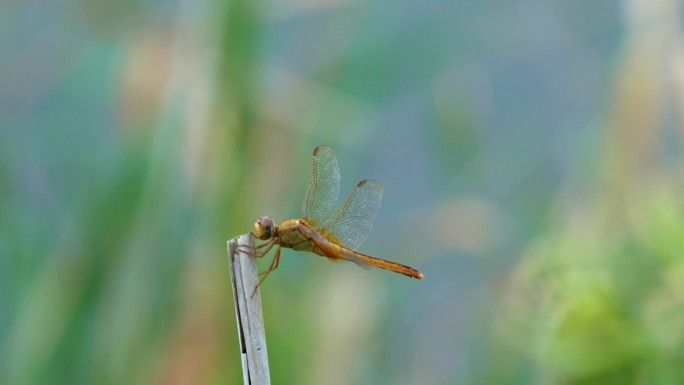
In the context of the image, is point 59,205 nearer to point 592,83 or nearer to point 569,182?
point 569,182

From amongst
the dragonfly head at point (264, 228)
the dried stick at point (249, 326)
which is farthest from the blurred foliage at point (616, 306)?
the dried stick at point (249, 326)

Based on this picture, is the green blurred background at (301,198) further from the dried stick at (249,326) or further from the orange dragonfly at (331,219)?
the dried stick at (249,326)

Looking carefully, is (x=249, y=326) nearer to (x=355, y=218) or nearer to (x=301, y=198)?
(x=355, y=218)

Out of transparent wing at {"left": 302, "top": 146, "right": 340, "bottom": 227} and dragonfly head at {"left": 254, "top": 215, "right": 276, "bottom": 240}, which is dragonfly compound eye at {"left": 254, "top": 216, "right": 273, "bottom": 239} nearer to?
dragonfly head at {"left": 254, "top": 215, "right": 276, "bottom": 240}

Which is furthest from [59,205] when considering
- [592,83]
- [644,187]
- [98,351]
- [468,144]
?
[592,83]

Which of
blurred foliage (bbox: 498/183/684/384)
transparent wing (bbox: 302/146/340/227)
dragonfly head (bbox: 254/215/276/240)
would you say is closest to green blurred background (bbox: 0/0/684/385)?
blurred foliage (bbox: 498/183/684/384)

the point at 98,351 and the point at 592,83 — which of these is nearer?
the point at 98,351

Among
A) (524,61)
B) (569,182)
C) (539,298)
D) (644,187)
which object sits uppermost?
(524,61)
